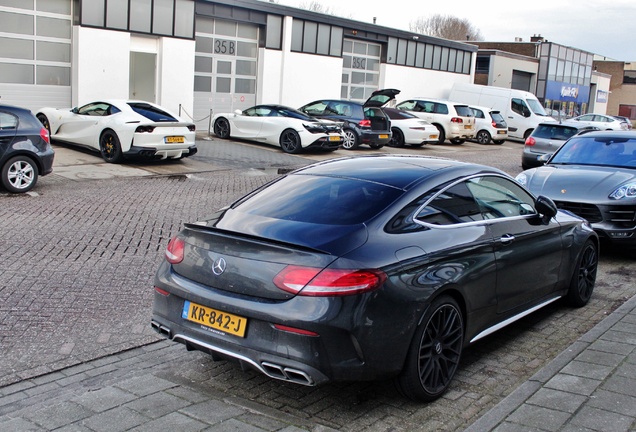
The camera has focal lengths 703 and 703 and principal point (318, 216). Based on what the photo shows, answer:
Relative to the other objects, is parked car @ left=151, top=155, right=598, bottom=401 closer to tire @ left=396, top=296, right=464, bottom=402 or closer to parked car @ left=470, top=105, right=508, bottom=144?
tire @ left=396, top=296, right=464, bottom=402

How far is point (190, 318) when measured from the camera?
14.8 feet

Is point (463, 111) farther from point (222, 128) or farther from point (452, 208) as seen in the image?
point (452, 208)

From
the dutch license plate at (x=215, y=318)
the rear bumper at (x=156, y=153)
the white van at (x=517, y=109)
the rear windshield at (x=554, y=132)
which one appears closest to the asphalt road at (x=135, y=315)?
the dutch license plate at (x=215, y=318)

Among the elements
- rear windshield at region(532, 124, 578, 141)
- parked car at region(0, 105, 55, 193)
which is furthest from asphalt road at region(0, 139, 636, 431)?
rear windshield at region(532, 124, 578, 141)

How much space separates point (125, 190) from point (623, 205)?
8.55 meters

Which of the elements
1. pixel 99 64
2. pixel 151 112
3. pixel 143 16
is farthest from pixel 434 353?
pixel 143 16

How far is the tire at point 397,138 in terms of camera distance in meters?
25.9

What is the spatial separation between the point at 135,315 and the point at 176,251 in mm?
1644

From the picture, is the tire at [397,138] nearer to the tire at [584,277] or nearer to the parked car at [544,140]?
the parked car at [544,140]

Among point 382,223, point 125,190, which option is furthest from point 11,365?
point 125,190

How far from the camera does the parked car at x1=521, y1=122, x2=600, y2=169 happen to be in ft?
63.5

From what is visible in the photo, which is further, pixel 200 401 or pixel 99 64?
pixel 99 64

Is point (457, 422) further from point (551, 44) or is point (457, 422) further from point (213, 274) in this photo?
point (551, 44)

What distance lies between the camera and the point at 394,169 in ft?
17.5
